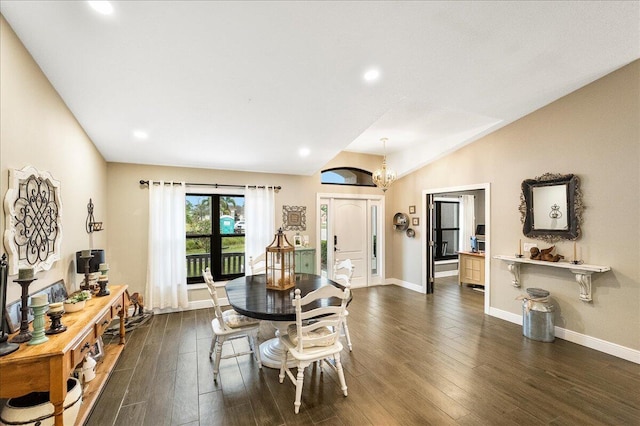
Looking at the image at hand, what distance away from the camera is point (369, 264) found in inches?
257

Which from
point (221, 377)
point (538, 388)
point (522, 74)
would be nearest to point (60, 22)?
point (221, 377)

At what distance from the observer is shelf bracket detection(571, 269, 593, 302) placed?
337cm

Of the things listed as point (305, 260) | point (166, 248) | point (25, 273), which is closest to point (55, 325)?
point (25, 273)

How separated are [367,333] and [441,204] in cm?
501

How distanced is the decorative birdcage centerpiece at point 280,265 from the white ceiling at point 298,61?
5.08 feet

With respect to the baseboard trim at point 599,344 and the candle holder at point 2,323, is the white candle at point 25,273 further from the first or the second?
the baseboard trim at point 599,344

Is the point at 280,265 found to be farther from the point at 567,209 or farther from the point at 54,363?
the point at 567,209

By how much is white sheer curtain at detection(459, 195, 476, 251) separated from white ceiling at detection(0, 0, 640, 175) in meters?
3.85

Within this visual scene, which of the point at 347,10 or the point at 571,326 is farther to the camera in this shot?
the point at 571,326

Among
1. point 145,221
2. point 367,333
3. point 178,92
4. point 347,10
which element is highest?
point 347,10

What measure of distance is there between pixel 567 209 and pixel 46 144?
18.4 feet

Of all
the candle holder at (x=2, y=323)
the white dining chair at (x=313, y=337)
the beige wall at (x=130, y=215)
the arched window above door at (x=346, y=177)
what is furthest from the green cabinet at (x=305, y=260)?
the candle holder at (x=2, y=323)

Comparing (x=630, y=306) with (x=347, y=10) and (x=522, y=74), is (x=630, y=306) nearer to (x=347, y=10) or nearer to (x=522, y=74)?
(x=522, y=74)

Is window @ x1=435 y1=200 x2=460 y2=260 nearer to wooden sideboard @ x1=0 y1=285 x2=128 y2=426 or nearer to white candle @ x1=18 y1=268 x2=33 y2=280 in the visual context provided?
wooden sideboard @ x1=0 y1=285 x2=128 y2=426
